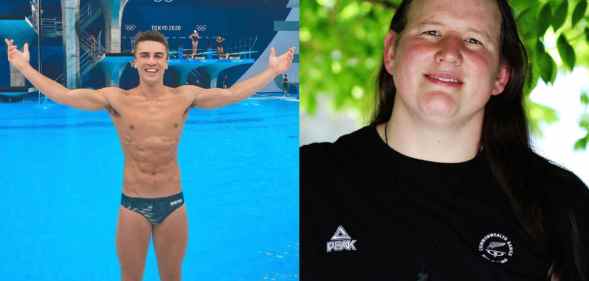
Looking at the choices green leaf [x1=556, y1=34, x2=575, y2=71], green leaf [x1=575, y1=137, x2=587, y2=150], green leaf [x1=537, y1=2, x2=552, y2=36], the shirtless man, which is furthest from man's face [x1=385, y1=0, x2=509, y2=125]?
green leaf [x1=575, y1=137, x2=587, y2=150]

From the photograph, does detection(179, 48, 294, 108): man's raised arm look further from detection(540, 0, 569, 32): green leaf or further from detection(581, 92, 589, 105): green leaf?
detection(581, 92, 589, 105): green leaf

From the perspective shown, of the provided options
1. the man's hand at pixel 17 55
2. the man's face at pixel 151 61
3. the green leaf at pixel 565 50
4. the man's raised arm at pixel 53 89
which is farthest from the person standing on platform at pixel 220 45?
the green leaf at pixel 565 50

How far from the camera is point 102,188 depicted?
2025 millimetres

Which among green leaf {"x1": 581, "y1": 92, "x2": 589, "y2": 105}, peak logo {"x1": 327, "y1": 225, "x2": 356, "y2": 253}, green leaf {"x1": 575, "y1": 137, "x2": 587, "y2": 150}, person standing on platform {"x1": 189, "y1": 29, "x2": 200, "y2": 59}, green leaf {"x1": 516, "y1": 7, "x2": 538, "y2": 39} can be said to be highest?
green leaf {"x1": 516, "y1": 7, "x2": 538, "y2": 39}

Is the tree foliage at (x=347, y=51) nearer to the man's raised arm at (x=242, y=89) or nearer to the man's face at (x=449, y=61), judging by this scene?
the man's face at (x=449, y=61)

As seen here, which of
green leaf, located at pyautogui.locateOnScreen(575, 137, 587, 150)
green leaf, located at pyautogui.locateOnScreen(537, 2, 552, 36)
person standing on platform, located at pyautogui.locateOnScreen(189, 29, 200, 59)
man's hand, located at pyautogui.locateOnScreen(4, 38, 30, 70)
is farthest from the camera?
green leaf, located at pyautogui.locateOnScreen(575, 137, 587, 150)

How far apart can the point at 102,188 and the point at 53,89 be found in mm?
302

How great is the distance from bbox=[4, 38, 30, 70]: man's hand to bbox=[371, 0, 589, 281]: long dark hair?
119 cm

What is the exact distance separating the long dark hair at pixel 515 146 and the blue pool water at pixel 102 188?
592 millimetres

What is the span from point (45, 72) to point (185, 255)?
0.64 m

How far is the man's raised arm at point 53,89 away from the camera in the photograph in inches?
77.5

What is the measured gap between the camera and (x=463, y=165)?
2449 mm

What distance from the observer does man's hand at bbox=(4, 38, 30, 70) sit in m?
1.96

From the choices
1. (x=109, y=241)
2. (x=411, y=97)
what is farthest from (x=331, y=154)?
(x=109, y=241)
